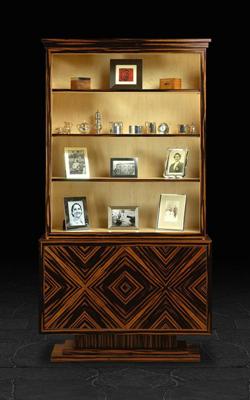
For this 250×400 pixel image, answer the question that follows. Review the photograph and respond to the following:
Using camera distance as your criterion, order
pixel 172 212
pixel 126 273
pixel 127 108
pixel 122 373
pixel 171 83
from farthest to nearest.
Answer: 1. pixel 127 108
2. pixel 172 212
3. pixel 171 83
4. pixel 126 273
5. pixel 122 373

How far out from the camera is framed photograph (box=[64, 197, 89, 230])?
5355 millimetres

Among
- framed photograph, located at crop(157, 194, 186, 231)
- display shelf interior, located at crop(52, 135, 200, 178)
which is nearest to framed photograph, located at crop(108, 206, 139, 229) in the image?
framed photograph, located at crop(157, 194, 186, 231)

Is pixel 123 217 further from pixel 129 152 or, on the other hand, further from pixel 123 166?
pixel 129 152

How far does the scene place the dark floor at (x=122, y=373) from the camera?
4406 mm

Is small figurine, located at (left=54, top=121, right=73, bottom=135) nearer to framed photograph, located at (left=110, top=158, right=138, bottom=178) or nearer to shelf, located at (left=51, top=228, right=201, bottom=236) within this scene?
framed photograph, located at (left=110, top=158, right=138, bottom=178)

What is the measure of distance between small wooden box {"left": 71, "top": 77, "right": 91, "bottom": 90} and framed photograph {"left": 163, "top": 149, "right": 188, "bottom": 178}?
0.82 meters

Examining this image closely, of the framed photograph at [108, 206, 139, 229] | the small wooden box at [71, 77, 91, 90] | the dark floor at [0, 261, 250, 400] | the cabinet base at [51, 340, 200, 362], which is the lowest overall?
the dark floor at [0, 261, 250, 400]

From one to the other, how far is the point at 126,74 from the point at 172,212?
1106 millimetres

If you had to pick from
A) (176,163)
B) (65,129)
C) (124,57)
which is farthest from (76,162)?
(124,57)

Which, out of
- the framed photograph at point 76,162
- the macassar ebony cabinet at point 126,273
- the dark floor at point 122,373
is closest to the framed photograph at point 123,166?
the macassar ebony cabinet at point 126,273

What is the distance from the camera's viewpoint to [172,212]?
5434 mm

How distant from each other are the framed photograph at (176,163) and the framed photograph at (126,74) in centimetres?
57
